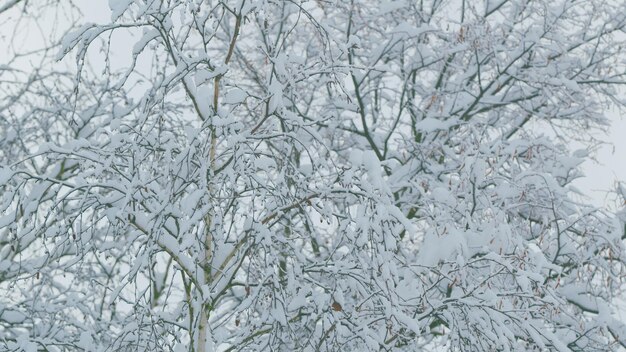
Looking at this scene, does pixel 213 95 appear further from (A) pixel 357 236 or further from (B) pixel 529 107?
(B) pixel 529 107

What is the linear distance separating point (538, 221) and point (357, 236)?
321 cm

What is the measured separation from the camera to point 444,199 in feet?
15.9

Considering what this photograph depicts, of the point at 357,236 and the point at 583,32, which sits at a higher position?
the point at 583,32

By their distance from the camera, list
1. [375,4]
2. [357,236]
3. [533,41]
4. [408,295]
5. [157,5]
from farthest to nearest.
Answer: [375,4]
[533,41]
[408,295]
[157,5]
[357,236]

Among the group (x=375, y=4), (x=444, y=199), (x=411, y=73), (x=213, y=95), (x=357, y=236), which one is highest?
(x=375, y=4)

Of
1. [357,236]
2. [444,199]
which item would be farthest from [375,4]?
[357,236]

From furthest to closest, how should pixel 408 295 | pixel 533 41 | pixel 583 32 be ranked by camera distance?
pixel 583 32, pixel 533 41, pixel 408 295

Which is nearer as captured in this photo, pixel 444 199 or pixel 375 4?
pixel 444 199

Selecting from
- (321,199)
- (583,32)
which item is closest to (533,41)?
(583,32)

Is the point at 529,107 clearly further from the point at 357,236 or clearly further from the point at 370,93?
the point at 357,236

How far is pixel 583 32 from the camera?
721cm

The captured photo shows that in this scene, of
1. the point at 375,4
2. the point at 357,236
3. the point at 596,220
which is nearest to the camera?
the point at 357,236

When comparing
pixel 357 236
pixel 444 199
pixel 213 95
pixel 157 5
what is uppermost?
pixel 157 5

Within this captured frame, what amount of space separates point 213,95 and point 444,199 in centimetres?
175
